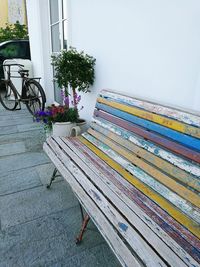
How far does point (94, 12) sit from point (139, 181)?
2.15 meters

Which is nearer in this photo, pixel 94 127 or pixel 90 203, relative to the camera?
pixel 90 203

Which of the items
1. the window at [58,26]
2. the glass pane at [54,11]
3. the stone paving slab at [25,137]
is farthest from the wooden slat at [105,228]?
the glass pane at [54,11]

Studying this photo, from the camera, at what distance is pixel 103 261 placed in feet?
5.31

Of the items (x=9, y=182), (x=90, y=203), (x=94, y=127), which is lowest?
(x=9, y=182)

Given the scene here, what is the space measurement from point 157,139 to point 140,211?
19.3 inches

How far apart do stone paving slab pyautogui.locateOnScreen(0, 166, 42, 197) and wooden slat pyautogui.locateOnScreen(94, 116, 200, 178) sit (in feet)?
3.18

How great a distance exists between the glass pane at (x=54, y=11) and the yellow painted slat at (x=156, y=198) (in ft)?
11.4

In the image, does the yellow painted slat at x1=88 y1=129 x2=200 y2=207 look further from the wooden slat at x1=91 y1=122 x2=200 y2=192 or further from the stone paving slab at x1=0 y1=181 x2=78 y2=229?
the stone paving slab at x1=0 y1=181 x2=78 y2=229

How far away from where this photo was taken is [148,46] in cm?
201

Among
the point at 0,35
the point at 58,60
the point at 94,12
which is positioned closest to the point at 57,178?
the point at 58,60

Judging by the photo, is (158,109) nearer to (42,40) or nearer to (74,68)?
(74,68)

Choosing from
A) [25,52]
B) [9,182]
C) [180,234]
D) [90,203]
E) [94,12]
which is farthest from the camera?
[25,52]

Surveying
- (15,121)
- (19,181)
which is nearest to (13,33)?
(15,121)

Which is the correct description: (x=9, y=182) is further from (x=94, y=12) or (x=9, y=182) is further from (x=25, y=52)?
(x=25, y=52)
